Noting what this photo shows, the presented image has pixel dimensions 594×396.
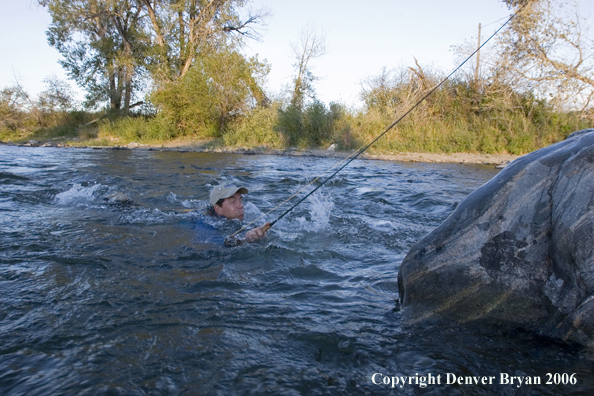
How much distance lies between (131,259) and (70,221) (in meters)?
2.09

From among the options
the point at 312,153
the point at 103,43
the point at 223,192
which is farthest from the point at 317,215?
the point at 103,43

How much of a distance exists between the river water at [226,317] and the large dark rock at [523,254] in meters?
0.16

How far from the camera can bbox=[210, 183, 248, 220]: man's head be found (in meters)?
5.85

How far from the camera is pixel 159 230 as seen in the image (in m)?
5.97

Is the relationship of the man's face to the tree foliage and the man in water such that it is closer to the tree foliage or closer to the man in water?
the man in water

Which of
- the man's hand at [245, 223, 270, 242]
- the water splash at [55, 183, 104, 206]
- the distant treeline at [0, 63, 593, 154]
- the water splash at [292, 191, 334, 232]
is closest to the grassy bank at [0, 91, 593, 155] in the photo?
the distant treeline at [0, 63, 593, 154]

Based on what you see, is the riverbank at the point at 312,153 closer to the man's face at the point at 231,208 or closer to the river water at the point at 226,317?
Result: the river water at the point at 226,317

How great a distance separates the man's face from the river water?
16cm

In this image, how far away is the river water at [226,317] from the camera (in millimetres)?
2607

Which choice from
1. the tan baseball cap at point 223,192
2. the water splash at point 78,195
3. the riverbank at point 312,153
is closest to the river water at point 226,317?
the tan baseball cap at point 223,192

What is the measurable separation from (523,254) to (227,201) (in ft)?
12.4

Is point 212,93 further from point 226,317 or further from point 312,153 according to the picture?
point 226,317

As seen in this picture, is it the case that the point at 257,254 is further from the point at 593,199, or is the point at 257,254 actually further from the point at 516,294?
the point at 593,199

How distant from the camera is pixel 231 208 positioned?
19.5 feet
